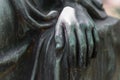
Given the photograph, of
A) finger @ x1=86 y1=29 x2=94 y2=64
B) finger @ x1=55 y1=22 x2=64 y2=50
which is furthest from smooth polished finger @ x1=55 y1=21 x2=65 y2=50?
finger @ x1=86 y1=29 x2=94 y2=64

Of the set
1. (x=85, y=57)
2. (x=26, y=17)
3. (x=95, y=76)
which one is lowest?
(x=95, y=76)

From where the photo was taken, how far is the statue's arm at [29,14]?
7.94 feet

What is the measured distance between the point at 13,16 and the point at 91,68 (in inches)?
16.7

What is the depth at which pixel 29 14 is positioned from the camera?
2447 millimetres

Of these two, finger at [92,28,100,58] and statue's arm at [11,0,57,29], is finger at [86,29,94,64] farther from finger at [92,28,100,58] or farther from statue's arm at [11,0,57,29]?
statue's arm at [11,0,57,29]

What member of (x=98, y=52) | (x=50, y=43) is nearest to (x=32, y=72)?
(x=50, y=43)

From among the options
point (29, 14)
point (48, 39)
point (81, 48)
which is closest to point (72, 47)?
point (81, 48)

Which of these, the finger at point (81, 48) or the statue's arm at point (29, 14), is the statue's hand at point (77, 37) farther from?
the statue's arm at point (29, 14)

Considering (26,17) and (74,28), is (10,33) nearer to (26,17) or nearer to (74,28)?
(26,17)

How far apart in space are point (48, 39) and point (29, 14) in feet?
0.46

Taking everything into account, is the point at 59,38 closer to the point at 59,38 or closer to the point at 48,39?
the point at 59,38

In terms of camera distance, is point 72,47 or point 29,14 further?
point 29,14

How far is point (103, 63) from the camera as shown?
2.59 meters

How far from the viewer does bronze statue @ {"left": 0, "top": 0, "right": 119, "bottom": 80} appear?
2328 millimetres
